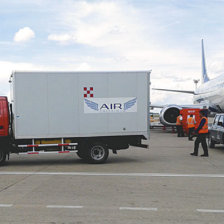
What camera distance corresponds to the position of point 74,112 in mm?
13141

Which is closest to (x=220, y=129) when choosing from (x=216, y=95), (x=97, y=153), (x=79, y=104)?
(x=97, y=153)

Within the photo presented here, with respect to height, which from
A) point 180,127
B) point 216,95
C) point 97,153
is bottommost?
point 97,153

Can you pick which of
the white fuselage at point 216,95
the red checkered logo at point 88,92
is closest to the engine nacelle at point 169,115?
the white fuselage at point 216,95

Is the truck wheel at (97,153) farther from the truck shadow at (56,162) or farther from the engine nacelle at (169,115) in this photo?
the engine nacelle at (169,115)

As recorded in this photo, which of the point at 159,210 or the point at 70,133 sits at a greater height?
the point at 70,133

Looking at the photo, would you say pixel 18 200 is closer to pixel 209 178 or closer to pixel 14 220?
pixel 14 220

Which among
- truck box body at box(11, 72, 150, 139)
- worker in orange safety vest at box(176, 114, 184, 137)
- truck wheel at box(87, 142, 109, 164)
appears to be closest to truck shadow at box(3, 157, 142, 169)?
truck wheel at box(87, 142, 109, 164)

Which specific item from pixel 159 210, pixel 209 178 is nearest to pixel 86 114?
pixel 209 178

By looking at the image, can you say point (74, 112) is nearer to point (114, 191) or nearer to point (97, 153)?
point (97, 153)

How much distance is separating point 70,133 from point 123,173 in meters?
2.63

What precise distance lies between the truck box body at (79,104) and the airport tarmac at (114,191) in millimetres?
1163

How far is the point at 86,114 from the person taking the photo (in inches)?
519

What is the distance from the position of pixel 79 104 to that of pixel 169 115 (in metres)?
18.4

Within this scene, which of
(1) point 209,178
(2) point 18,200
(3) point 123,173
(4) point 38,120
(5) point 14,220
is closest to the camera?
(5) point 14,220
